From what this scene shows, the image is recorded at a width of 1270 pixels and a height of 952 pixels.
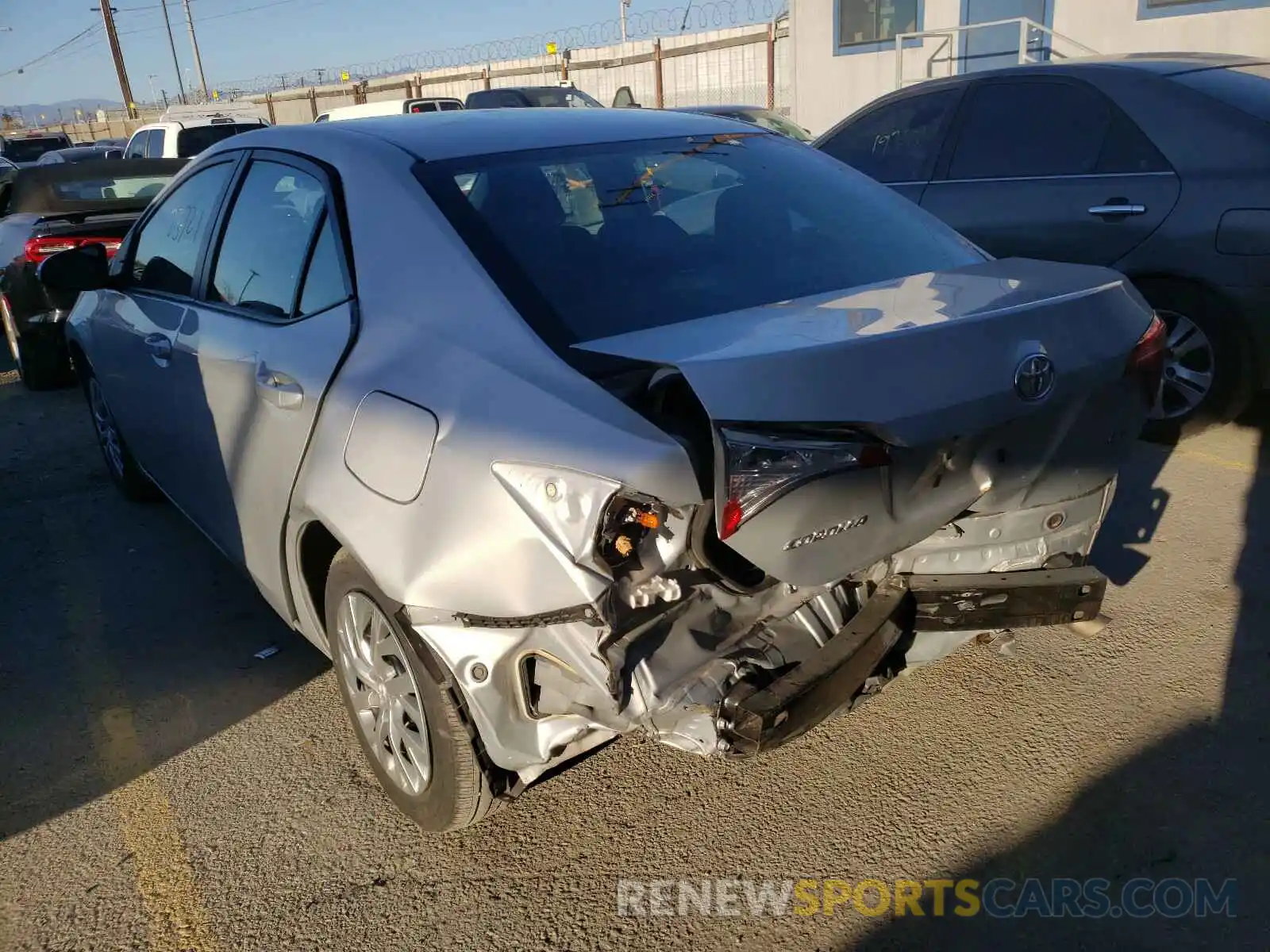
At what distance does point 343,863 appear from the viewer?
105 inches

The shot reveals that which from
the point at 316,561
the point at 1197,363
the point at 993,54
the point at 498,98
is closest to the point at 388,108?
the point at 498,98

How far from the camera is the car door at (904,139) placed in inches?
231

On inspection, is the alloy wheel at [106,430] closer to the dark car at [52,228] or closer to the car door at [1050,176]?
the dark car at [52,228]

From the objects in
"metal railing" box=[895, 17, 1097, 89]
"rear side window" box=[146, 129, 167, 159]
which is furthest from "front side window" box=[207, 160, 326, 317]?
"rear side window" box=[146, 129, 167, 159]

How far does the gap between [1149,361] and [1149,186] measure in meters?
2.91

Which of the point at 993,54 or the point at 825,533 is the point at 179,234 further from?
the point at 993,54

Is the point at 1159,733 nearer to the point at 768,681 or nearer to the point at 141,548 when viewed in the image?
the point at 768,681

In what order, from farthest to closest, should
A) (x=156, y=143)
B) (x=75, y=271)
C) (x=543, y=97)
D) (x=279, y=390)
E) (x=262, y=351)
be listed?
(x=543, y=97) < (x=156, y=143) < (x=75, y=271) < (x=262, y=351) < (x=279, y=390)

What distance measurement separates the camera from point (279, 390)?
277 centimetres

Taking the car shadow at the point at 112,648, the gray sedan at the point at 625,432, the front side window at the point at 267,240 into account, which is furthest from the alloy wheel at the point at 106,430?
the gray sedan at the point at 625,432

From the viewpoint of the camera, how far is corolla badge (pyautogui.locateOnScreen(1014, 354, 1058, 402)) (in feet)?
7.22

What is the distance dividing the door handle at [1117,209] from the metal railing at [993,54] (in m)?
6.80

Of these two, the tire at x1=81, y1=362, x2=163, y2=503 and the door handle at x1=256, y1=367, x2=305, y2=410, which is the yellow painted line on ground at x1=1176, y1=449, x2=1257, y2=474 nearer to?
the door handle at x1=256, y1=367, x2=305, y2=410

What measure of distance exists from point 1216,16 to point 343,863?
12652mm
